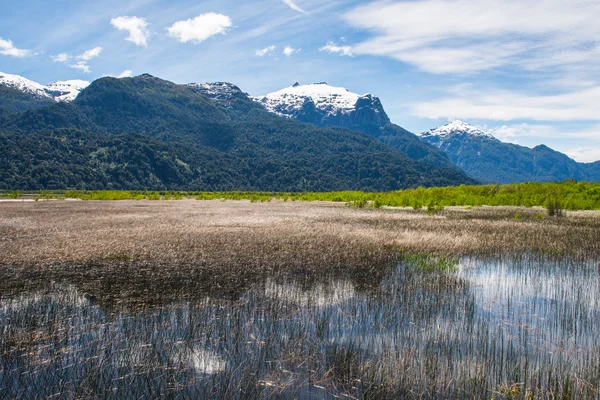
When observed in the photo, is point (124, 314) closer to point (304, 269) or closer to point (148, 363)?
point (148, 363)

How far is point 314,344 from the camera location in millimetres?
7449

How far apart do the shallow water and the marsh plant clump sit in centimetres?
3

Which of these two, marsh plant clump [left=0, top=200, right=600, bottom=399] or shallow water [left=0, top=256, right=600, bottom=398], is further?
marsh plant clump [left=0, top=200, right=600, bottom=399]

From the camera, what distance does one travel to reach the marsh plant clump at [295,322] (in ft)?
19.9

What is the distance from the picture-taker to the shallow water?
5949mm

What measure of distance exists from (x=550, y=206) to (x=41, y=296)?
36207mm

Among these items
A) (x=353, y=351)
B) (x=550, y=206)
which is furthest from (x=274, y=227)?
(x=550, y=206)

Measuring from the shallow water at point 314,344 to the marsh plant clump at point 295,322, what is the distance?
0.03 metres

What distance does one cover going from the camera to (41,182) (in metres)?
155

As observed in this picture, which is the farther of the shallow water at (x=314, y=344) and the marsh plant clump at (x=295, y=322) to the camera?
the marsh plant clump at (x=295, y=322)

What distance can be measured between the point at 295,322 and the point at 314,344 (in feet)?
4.02

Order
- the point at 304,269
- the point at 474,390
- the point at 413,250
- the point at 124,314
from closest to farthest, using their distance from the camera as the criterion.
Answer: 1. the point at 474,390
2. the point at 124,314
3. the point at 304,269
4. the point at 413,250

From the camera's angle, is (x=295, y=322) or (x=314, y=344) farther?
(x=295, y=322)

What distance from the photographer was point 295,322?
8617 mm
